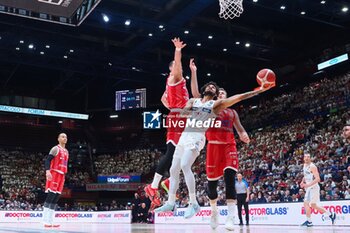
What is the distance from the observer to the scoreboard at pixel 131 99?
30219 millimetres

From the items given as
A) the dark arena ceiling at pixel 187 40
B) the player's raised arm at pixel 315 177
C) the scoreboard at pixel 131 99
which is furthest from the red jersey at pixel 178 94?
the scoreboard at pixel 131 99

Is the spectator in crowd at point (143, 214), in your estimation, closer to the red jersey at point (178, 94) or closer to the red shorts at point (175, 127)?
the red shorts at point (175, 127)

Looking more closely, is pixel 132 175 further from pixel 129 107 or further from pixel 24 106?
pixel 24 106

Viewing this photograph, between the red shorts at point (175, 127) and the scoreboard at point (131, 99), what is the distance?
23571 mm

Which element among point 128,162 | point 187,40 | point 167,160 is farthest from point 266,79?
point 128,162

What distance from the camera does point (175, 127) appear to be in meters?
6.38

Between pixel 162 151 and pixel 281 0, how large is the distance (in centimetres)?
1776

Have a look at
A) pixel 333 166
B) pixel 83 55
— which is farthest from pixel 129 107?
pixel 333 166

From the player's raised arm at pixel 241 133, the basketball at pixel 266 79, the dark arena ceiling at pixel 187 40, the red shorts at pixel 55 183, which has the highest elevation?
the dark arena ceiling at pixel 187 40

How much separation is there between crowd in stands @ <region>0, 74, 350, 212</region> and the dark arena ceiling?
7.73ft

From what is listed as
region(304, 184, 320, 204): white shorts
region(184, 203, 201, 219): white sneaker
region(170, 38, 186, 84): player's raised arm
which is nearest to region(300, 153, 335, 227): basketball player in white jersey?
region(304, 184, 320, 204): white shorts

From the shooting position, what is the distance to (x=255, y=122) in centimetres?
2747

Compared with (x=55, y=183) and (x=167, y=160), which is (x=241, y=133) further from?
(x=55, y=183)

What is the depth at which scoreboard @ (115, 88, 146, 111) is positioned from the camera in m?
30.2
